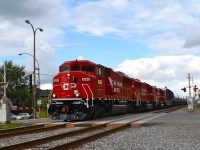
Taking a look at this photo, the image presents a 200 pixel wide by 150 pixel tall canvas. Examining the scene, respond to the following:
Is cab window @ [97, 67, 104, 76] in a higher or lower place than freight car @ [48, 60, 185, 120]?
higher

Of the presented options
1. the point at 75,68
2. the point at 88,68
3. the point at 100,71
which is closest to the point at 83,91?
the point at 88,68

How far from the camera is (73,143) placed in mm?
10375

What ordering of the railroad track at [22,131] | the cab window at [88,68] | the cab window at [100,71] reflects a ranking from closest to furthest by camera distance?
1. the railroad track at [22,131]
2. the cab window at [88,68]
3. the cab window at [100,71]

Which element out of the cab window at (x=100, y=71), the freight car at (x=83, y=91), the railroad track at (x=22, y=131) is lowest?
the railroad track at (x=22, y=131)

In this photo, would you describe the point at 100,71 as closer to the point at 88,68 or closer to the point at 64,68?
the point at 88,68

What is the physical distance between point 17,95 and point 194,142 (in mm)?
73715

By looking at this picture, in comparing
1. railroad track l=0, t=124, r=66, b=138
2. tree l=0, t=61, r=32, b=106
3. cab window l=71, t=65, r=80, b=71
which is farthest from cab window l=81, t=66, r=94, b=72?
tree l=0, t=61, r=32, b=106

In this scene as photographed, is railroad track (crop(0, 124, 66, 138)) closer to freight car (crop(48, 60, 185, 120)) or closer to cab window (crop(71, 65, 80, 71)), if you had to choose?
freight car (crop(48, 60, 185, 120))

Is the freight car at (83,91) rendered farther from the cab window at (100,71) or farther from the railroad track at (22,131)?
the railroad track at (22,131)

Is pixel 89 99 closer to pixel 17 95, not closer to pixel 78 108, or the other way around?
pixel 78 108

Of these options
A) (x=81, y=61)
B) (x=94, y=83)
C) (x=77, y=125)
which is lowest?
(x=77, y=125)

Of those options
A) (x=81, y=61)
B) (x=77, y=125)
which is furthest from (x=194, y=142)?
(x=81, y=61)

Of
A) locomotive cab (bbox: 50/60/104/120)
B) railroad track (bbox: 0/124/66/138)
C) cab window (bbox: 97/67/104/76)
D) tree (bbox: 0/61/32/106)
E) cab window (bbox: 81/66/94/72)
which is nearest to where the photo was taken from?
railroad track (bbox: 0/124/66/138)

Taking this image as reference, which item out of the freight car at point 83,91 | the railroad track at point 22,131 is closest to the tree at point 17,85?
the freight car at point 83,91
